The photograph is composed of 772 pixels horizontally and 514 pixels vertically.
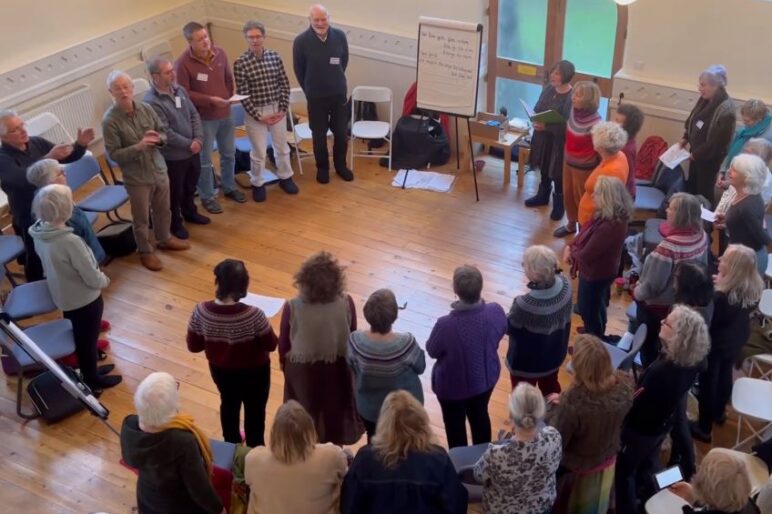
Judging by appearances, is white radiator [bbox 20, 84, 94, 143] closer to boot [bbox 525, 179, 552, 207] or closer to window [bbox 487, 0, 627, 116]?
window [bbox 487, 0, 627, 116]

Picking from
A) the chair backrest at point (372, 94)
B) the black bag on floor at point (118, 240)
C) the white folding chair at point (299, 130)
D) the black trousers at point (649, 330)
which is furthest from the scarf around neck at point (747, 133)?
the black bag on floor at point (118, 240)

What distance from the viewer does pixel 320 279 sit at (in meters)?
3.77

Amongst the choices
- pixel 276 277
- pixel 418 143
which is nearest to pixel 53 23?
pixel 276 277

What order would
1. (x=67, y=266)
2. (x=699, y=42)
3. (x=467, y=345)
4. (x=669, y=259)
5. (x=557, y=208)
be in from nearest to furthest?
(x=467, y=345)
(x=669, y=259)
(x=67, y=266)
(x=699, y=42)
(x=557, y=208)

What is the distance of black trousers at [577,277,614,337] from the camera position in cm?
513

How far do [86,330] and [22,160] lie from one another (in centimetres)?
151

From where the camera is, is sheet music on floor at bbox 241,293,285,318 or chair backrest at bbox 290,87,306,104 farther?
chair backrest at bbox 290,87,306,104

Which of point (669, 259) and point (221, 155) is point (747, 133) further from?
point (221, 155)

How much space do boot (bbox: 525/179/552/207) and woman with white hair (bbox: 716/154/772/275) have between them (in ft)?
7.35

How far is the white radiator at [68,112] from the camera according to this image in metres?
7.31

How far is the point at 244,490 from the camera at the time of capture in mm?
3533

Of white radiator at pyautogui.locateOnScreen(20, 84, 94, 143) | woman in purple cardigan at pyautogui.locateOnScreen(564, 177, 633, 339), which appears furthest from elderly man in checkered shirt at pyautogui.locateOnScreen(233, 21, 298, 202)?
woman in purple cardigan at pyautogui.locateOnScreen(564, 177, 633, 339)

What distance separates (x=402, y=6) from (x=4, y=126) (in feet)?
13.5

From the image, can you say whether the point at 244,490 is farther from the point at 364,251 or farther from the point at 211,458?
the point at 364,251
